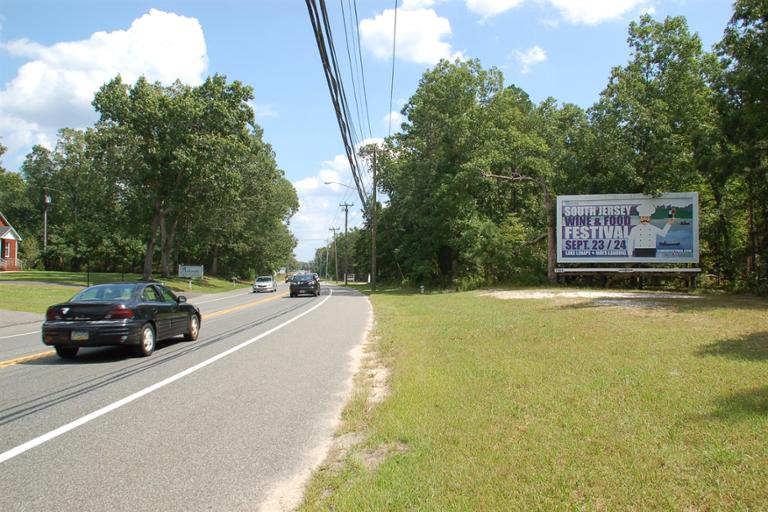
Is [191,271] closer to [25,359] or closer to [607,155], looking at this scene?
[607,155]

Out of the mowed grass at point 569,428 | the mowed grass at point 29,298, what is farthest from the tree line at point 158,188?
the mowed grass at point 569,428

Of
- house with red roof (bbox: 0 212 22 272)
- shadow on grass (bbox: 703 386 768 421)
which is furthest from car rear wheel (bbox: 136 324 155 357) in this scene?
house with red roof (bbox: 0 212 22 272)

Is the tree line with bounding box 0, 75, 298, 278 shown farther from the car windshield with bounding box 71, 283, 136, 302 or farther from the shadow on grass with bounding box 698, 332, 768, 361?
the shadow on grass with bounding box 698, 332, 768, 361

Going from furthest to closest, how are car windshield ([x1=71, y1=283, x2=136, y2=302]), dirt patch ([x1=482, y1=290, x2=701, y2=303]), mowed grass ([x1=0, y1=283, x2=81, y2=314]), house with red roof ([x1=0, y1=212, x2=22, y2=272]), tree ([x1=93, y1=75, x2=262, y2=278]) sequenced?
house with red roof ([x1=0, y1=212, x2=22, y2=272]) → tree ([x1=93, y1=75, x2=262, y2=278]) → mowed grass ([x1=0, y1=283, x2=81, y2=314]) → dirt patch ([x1=482, y1=290, x2=701, y2=303]) → car windshield ([x1=71, y1=283, x2=136, y2=302])

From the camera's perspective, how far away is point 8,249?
200 feet

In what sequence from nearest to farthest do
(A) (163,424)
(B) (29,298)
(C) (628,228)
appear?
(A) (163,424)
(B) (29,298)
(C) (628,228)

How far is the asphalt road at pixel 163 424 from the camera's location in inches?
170

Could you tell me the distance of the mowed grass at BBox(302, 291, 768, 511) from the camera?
3.98 meters

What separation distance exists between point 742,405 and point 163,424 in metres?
6.12

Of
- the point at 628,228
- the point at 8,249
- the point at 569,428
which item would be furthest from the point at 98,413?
the point at 8,249

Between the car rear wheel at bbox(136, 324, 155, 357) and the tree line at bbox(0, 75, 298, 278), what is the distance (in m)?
25.0

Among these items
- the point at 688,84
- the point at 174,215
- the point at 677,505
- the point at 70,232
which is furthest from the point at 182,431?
the point at 70,232

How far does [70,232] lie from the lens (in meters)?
70.3

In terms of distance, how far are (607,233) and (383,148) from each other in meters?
30.9
